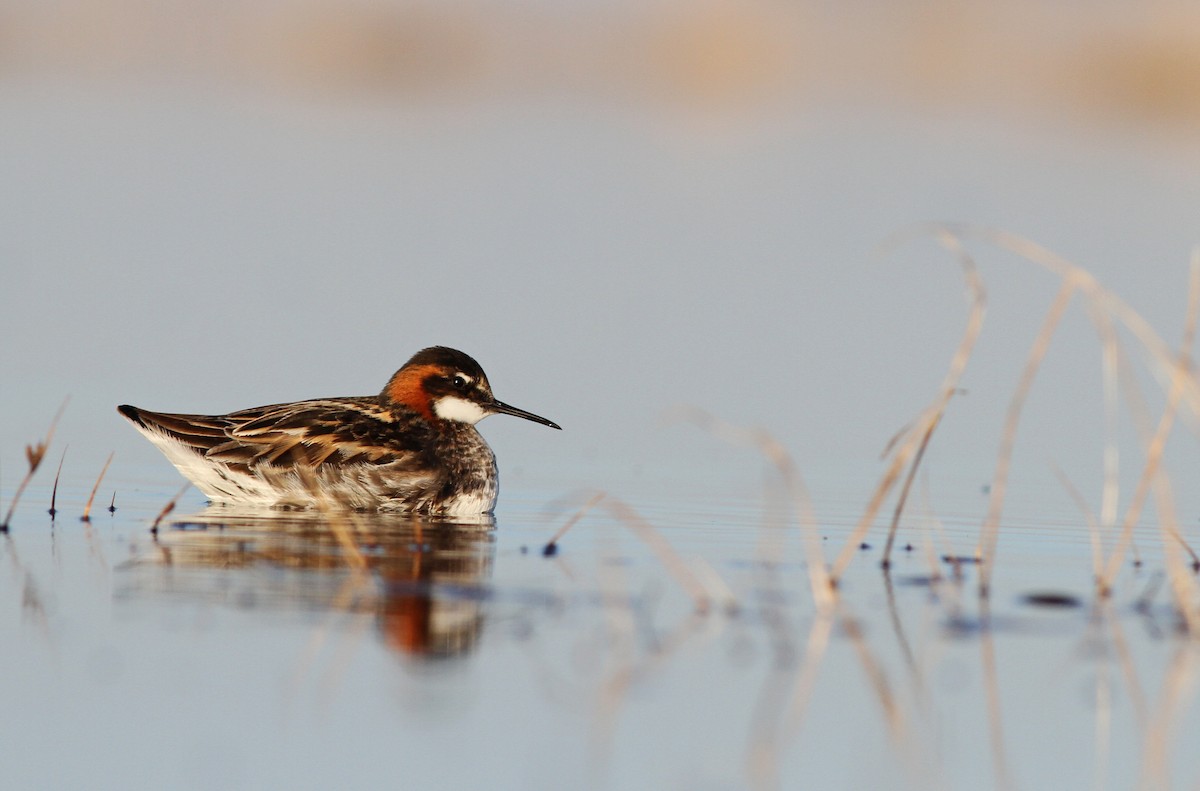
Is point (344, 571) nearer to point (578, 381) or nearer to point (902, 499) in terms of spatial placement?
point (902, 499)

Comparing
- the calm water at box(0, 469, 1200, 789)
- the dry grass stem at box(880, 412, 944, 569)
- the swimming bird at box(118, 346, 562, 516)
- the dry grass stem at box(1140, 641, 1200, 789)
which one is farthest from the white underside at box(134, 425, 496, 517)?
the dry grass stem at box(1140, 641, 1200, 789)

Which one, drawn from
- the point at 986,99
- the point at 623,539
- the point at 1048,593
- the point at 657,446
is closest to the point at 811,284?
the point at 657,446

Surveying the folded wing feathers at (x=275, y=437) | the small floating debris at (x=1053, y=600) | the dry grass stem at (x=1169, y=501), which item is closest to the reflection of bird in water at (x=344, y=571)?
the folded wing feathers at (x=275, y=437)

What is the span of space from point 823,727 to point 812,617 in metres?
1.40

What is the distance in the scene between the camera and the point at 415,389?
40.4 feet

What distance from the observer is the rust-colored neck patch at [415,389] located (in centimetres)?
1227

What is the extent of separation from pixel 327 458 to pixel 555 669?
197 inches

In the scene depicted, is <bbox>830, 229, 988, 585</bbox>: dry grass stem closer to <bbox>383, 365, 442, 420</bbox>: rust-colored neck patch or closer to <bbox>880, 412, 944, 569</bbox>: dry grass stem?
<bbox>880, 412, 944, 569</bbox>: dry grass stem

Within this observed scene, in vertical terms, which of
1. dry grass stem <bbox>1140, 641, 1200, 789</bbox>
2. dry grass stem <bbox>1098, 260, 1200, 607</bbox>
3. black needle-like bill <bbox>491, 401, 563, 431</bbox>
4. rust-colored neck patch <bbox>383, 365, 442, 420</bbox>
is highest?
rust-colored neck patch <bbox>383, 365, 442, 420</bbox>

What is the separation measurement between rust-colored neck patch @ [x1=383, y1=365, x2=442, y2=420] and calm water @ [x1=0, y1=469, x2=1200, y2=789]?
10.2 feet

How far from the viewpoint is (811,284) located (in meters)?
18.5

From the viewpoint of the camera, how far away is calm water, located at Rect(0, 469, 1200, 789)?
582 cm

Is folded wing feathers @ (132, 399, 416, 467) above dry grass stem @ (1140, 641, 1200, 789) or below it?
above

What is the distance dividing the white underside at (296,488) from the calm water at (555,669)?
5.97ft
